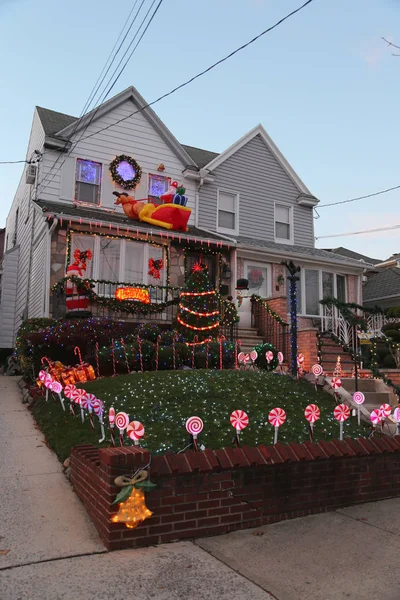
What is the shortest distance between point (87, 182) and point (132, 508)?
1262 centimetres

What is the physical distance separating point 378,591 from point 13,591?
→ 7.96 feet

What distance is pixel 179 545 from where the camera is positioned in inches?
157

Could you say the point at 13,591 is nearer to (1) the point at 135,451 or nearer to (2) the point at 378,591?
(1) the point at 135,451

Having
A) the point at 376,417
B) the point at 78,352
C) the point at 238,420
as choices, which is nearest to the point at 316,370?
the point at 376,417

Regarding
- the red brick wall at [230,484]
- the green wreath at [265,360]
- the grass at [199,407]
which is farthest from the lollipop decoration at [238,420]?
the green wreath at [265,360]

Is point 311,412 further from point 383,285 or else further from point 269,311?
point 383,285

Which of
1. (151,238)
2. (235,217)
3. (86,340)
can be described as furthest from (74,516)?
(235,217)

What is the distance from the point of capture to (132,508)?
3.85m

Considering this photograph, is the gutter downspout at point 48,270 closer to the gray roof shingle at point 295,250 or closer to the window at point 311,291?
the gray roof shingle at point 295,250

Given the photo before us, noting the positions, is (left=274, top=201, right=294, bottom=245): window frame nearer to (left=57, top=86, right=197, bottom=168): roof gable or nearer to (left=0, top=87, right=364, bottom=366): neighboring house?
(left=0, top=87, right=364, bottom=366): neighboring house

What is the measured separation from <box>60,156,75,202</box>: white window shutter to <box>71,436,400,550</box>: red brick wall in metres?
10.8

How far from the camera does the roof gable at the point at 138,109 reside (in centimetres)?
1498

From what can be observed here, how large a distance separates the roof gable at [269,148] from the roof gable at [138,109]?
127cm

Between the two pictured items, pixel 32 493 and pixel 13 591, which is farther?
pixel 32 493
